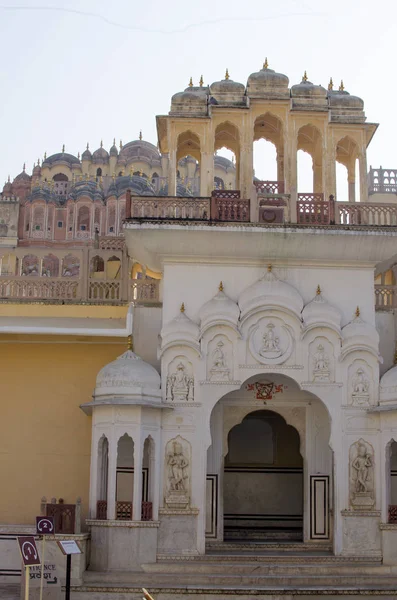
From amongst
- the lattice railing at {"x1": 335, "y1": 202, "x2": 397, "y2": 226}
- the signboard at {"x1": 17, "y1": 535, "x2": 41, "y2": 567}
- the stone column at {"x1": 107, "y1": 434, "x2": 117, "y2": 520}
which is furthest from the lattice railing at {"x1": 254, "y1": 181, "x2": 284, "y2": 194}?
the signboard at {"x1": 17, "y1": 535, "x2": 41, "y2": 567}

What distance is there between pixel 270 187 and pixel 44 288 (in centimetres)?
424

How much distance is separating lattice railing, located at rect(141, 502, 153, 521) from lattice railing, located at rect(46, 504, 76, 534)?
3.58 feet

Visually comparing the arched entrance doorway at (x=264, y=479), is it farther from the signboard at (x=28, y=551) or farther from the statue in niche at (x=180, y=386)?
the signboard at (x=28, y=551)

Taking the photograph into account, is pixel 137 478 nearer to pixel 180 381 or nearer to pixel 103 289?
pixel 180 381

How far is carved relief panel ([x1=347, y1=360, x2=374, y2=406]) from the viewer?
1401 centimetres

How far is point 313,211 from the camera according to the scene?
1459 cm

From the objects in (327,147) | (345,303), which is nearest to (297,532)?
(345,303)

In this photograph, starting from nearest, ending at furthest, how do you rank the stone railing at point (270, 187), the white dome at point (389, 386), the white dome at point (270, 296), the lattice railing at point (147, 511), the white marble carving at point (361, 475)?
the lattice railing at point (147, 511) < the white marble carving at point (361, 475) < the white dome at point (389, 386) < the white dome at point (270, 296) < the stone railing at point (270, 187)

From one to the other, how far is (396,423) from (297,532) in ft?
10.9

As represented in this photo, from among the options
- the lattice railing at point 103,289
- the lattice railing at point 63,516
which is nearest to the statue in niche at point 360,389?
the lattice railing at point 103,289

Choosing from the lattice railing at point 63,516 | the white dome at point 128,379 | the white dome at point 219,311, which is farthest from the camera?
the white dome at point 219,311

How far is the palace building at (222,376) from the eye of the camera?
43.6 ft

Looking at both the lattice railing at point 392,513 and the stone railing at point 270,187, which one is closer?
the lattice railing at point 392,513

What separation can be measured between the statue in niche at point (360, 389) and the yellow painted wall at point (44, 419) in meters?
3.96
